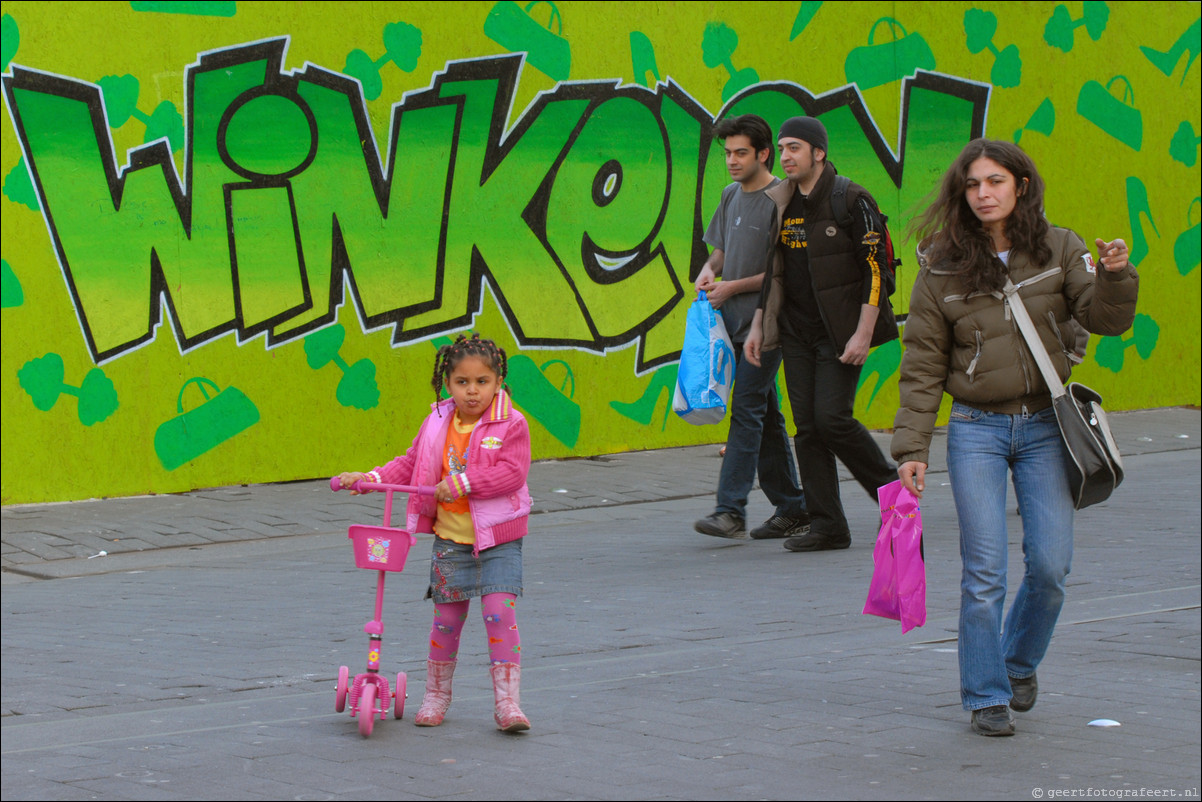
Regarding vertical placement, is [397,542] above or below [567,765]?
above

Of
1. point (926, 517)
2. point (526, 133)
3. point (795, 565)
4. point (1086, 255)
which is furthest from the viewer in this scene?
point (526, 133)

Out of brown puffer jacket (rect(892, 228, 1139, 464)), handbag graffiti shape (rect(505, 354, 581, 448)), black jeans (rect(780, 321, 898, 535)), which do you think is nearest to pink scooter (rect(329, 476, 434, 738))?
brown puffer jacket (rect(892, 228, 1139, 464))

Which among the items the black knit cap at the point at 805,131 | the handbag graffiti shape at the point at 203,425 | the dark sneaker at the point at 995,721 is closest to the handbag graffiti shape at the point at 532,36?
the handbag graffiti shape at the point at 203,425

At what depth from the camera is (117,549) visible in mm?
9430

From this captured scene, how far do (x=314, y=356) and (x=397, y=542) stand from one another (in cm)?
676

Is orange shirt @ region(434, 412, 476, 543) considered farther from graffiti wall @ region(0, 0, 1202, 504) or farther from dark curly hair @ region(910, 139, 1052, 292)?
graffiti wall @ region(0, 0, 1202, 504)

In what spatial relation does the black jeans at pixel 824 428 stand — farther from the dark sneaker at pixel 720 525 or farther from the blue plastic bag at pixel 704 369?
the dark sneaker at pixel 720 525

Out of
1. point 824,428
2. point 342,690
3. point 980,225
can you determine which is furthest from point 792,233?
point 342,690

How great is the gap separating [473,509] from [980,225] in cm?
186

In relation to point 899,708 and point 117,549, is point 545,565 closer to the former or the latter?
point 117,549

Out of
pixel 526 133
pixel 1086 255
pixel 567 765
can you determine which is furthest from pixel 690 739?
pixel 526 133

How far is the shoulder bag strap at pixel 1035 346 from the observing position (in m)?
4.98

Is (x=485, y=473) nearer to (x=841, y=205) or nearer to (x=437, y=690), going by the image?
(x=437, y=690)

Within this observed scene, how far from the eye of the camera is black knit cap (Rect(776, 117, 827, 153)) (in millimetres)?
8188
